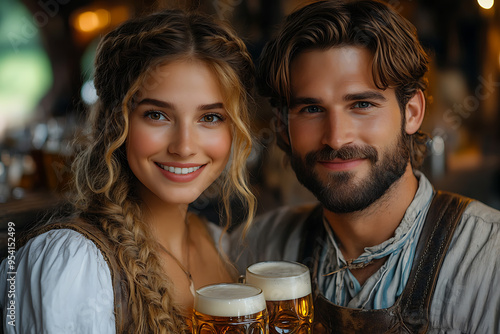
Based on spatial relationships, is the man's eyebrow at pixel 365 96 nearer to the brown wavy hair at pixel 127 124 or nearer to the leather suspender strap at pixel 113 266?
the brown wavy hair at pixel 127 124

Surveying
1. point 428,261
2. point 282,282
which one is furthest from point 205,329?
point 428,261

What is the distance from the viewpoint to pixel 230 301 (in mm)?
1139

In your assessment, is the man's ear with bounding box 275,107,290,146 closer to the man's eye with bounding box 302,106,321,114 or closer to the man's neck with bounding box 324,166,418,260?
the man's eye with bounding box 302,106,321,114

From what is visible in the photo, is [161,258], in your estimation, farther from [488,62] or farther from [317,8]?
[488,62]

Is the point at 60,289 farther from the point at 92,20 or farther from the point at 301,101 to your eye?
the point at 92,20

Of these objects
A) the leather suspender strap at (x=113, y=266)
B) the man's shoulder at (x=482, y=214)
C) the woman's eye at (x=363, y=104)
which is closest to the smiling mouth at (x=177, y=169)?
the leather suspender strap at (x=113, y=266)

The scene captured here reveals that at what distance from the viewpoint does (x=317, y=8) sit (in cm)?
167

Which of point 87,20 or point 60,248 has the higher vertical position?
point 87,20

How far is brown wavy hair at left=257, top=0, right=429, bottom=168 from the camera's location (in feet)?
5.17

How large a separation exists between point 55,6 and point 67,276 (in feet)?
12.2

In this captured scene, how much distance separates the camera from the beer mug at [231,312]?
44.8 inches

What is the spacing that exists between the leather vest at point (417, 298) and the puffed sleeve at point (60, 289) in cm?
68

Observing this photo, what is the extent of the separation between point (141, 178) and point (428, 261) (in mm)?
887

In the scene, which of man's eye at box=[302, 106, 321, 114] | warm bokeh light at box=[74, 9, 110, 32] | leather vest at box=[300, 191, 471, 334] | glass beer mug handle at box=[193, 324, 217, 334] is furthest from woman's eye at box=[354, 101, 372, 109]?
warm bokeh light at box=[74, 9, 110, 32]
